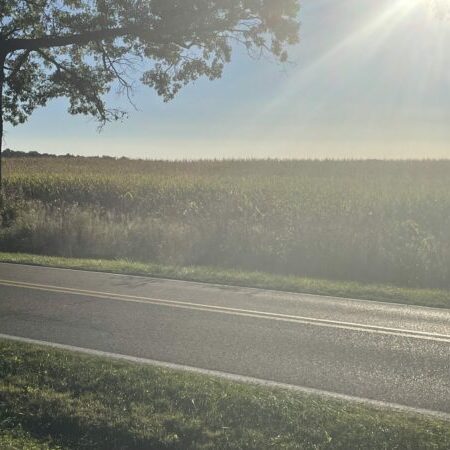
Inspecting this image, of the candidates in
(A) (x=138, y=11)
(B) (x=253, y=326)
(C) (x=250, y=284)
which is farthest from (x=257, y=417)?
(A) (x=138, y=11)

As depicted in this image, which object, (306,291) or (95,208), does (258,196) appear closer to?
(95,208)

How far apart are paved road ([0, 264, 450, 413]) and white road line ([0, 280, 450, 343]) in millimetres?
15

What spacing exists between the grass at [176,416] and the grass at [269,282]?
19.5 ft

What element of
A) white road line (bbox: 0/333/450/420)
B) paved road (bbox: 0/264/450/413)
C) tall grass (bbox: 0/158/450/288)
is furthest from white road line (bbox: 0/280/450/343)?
tall grass (bbox: 0/158/450/288)

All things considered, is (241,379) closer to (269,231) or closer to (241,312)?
(241,312)

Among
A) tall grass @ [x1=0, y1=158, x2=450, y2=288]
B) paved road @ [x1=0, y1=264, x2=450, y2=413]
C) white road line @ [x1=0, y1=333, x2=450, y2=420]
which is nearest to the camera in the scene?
white road line @ [x1=0, y1=333, x2=450, y2=420]

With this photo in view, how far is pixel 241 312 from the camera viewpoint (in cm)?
877

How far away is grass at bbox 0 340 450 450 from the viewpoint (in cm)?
408

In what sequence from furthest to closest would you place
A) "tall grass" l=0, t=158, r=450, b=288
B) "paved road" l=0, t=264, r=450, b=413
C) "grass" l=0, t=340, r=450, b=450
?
1. "tall grass" l=0, t=158, r=450, b=288
2. "paved road" l=0, t=264, r=450, b=413
3. "grass" l=0, t=340, r=450, b=450

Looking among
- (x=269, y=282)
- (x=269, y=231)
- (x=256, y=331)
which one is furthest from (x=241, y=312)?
(x=269, y=231)

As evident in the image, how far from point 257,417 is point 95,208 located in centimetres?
1754

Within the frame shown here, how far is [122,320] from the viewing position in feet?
26.4

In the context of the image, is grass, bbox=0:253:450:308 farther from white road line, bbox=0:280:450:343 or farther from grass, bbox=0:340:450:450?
grass, bbox=0:340:450:450

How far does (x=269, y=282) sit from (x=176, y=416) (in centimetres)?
745
